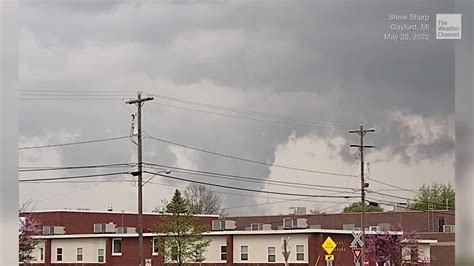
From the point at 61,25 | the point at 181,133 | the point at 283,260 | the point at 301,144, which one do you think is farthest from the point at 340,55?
the point at 283,260

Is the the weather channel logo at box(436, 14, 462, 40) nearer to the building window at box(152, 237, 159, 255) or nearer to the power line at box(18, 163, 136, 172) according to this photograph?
the power line at box(18, 163, 136, 172)

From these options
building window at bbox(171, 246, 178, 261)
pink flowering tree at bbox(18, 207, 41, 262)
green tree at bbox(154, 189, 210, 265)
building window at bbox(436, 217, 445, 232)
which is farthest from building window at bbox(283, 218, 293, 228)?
pink flowering tree at bbox(18, 207, 41, 262)

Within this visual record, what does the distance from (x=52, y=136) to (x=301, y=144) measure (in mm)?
1119

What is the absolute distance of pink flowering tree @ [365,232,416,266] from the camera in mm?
4098

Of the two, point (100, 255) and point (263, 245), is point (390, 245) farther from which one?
point (100, 255)

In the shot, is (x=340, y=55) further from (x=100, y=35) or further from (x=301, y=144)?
(x=100, y=35)

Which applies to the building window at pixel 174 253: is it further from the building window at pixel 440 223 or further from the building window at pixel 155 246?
the building window at pixel 440 223

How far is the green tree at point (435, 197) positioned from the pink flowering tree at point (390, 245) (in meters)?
0.42

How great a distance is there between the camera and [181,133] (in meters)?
3.57

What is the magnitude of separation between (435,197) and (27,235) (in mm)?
1860

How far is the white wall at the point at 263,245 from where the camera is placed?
4.27 metres

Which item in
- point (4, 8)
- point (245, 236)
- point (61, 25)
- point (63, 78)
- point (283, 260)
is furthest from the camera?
point (283, 260)

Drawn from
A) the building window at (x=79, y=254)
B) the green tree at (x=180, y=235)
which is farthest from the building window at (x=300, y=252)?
the building window at (x=79, y=254)

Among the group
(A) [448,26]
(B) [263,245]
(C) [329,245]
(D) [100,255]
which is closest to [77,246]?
(D) [100,255]
